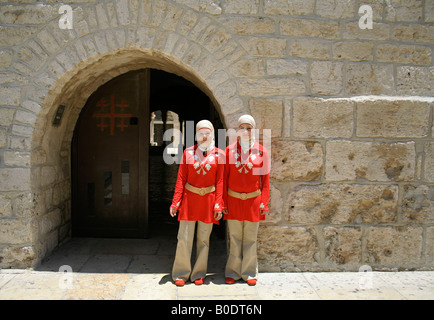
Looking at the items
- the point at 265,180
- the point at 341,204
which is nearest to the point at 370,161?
the point at 341,204

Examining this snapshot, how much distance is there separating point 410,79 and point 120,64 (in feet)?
10.5

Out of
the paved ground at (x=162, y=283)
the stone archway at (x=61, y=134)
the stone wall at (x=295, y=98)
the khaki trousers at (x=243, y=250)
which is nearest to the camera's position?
the paved ground at (x=162, y=283)

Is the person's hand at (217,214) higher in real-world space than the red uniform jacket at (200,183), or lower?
lower

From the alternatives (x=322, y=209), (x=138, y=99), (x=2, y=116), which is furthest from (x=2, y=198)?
(x=322, y=209)

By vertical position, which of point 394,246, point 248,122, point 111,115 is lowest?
point 394,246

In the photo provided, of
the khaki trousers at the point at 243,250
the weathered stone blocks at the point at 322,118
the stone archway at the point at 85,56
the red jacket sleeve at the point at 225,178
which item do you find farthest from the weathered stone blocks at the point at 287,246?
the stone archway at the point at 85,56

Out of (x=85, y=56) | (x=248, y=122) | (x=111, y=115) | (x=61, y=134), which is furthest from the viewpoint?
(x=111, y=115)

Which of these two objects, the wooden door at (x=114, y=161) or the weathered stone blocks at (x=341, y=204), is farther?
the wooden door at (x=114, y=161)

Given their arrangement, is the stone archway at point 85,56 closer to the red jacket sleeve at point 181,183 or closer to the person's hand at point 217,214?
the red jacket sleeve at point 181,183

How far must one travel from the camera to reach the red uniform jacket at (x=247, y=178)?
302 centimetres

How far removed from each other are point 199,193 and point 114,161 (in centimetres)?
190

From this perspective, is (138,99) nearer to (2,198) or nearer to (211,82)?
(211,82)

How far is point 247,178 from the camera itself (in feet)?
9.93

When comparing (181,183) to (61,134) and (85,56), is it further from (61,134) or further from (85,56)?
(61,134)
